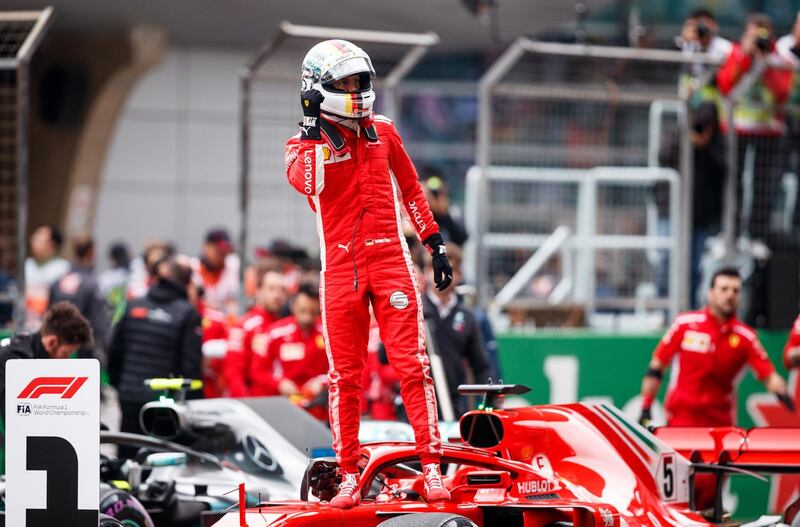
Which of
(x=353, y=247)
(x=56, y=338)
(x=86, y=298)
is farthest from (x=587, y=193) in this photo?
(x=353, y=247)

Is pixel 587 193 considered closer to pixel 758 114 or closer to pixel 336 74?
pixel 758 114

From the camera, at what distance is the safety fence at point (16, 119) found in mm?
10883

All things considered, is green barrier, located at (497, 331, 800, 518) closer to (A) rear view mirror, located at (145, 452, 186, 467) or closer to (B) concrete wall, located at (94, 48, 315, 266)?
(A) rear view mirror, located at (145, 452, 186, 467)

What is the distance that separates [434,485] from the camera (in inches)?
255

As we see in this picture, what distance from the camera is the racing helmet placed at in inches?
258

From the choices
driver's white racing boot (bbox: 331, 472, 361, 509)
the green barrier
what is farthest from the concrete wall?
driver's white racing boot (bbox: 331, 472, 361, 509)

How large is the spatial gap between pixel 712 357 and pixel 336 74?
185 inches

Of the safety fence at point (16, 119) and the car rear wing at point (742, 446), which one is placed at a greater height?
the safety fence at point (16, 119)

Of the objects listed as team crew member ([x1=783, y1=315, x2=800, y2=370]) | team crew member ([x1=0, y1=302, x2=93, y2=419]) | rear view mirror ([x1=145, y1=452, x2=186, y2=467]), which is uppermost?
team crew member ([x1=0, y1=302, x2=93, y2=419])

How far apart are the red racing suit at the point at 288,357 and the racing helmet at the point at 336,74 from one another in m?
4.46

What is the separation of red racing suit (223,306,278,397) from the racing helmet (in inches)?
185

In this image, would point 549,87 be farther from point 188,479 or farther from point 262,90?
point 188,479

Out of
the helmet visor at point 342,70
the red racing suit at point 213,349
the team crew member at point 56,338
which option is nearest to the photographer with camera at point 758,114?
the red racing suit at point 213,349

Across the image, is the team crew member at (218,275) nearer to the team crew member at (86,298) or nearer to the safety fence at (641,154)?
the team crew member at (86,298)
